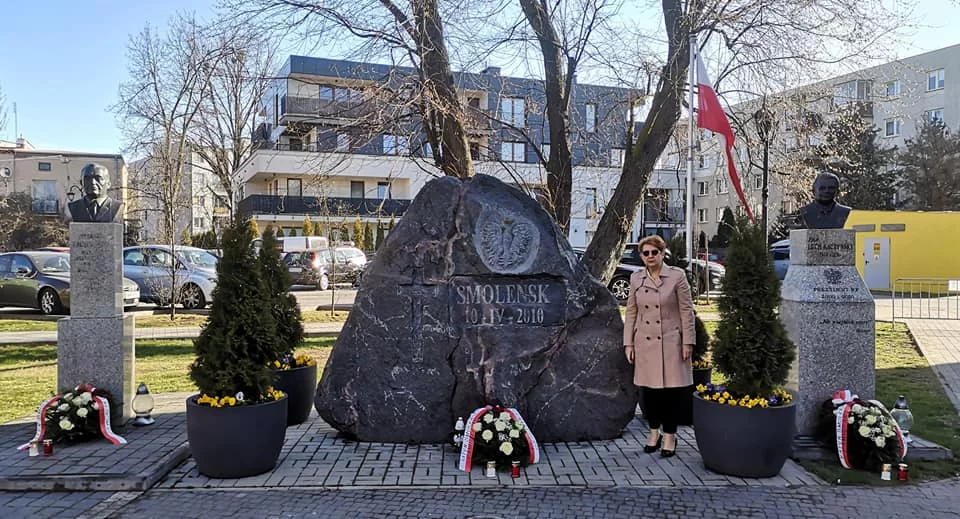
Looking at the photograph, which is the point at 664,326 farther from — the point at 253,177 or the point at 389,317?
the point at 253,177

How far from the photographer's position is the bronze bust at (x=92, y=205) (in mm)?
7016

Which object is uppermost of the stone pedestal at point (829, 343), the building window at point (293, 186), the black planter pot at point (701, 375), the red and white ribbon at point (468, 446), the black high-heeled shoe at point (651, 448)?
the building window at point (293, 186)

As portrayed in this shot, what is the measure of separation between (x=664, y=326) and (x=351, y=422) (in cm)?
292

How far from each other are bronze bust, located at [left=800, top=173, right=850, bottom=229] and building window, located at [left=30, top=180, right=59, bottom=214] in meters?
51.6

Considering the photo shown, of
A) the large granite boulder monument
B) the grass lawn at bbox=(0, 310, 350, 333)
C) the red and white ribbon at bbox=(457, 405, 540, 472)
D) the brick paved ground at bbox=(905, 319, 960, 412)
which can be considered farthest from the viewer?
the grass lawn at bbox=(0, 310, 350, 333)

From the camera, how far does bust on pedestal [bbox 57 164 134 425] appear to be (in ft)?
22.4

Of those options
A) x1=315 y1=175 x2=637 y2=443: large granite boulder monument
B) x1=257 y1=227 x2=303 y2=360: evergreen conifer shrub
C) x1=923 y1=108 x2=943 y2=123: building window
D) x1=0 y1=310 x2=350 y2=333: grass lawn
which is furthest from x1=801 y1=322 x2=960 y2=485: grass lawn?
x1=923 y1=108 x2=943 y2=123: building window

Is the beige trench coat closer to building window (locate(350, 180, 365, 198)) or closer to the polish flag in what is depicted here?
the polish flag

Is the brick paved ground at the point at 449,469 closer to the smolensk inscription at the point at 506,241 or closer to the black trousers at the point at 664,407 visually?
the black trousers at the point at 664,407

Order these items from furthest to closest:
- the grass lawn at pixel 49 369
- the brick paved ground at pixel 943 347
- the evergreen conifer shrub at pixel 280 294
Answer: the brick paved ground at pixel 943 347, the grass lawn at pixel 49 369, the evergreen conifer shrub at pixel 280 294

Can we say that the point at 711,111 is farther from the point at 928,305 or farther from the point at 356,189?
the point at 356,189

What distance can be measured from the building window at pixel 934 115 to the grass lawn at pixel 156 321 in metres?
38.0

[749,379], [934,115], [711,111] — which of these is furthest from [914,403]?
[934,115]

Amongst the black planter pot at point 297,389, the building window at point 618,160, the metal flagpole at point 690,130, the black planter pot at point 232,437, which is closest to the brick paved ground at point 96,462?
the black planter pot at point 232,437
